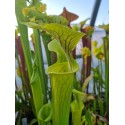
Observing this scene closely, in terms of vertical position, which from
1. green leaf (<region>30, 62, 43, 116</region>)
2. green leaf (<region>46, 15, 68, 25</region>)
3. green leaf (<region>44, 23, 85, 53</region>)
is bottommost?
green leaf (<region>30, 62, 43, 116</region>)

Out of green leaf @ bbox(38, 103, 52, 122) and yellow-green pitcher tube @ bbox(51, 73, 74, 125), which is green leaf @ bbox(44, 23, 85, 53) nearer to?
yellow-green pitcher tube @ bbox(51, 73, 74, 125)

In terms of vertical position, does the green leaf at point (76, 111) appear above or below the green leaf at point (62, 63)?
below

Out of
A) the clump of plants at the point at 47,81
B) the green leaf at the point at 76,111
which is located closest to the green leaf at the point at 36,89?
the clump of plants at the point at 47,81

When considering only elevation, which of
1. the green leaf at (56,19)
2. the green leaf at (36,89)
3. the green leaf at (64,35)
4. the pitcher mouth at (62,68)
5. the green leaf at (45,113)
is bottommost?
the green leaf at (45,113)

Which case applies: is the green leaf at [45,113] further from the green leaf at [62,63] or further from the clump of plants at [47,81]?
the green leaf at [62,63]

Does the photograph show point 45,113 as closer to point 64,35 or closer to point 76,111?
point 76,111

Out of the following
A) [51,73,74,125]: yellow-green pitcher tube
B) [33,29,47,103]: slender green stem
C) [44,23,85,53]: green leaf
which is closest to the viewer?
[44,23,85,53]: green leaf

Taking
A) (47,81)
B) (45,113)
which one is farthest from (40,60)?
(45,113)

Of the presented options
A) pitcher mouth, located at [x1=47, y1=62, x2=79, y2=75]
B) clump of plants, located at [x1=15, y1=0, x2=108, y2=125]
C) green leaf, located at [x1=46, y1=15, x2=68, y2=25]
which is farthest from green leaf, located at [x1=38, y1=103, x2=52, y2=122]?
green leaf, located at [x1=46, y1=15, x2=68, y2=25]

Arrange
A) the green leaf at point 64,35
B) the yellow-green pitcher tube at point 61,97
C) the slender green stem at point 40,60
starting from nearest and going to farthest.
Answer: the green leaf at point 64,35
the yellow-green pitcher tube at point 61,97
the slender green stem at point 40,60
